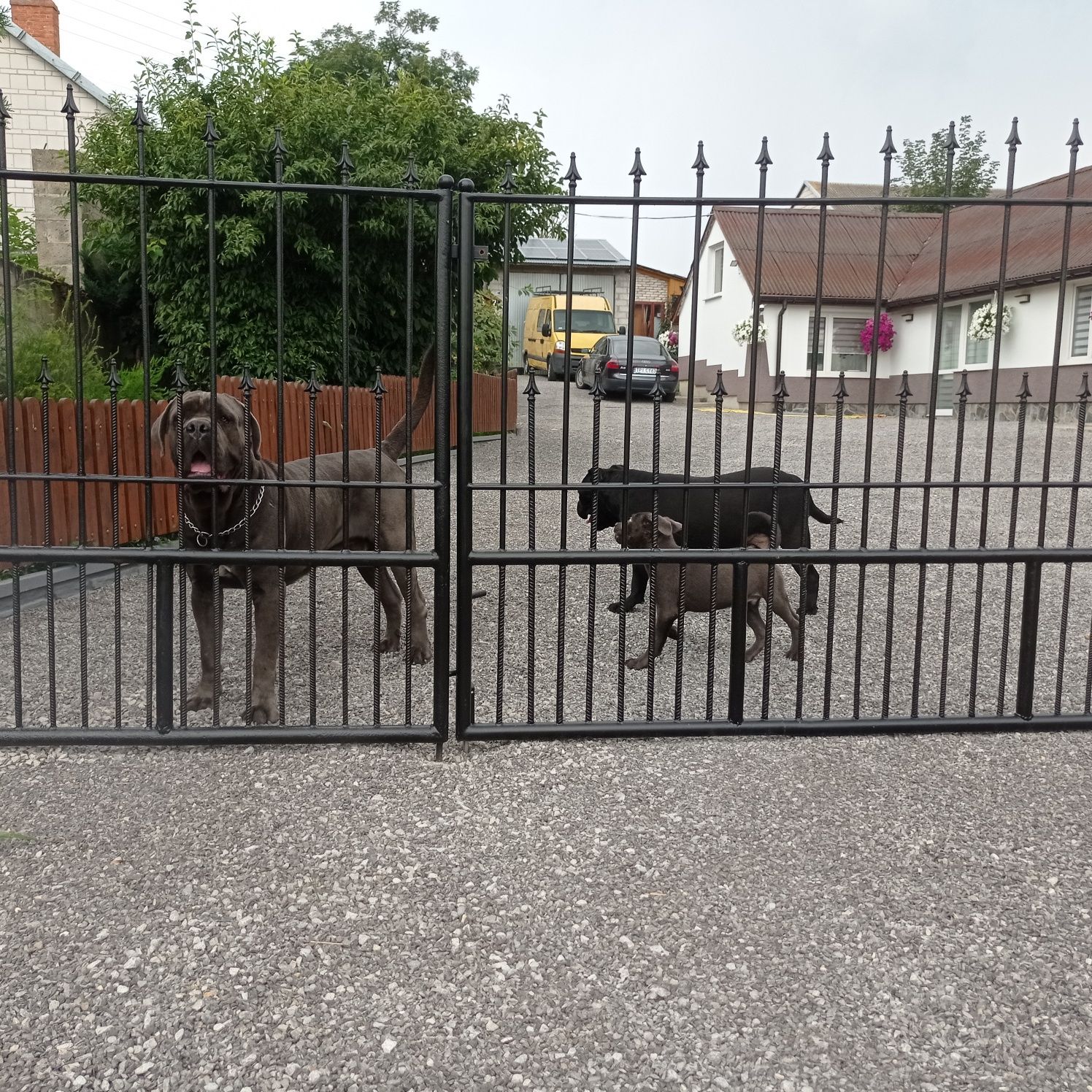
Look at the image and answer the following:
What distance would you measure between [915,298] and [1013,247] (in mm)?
2526

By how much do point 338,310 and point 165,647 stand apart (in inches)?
415

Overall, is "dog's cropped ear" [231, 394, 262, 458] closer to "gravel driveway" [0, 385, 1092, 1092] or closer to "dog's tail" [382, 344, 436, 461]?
"dog's tail" [382, 344, 436, 461]

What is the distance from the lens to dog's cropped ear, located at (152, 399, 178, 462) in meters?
4.49

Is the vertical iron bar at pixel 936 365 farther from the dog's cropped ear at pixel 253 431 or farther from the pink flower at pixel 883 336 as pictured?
the dog's cropped ear at pixel 253 431

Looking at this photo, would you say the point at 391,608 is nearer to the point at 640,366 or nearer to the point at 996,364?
the point at 996,364

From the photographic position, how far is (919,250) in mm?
21094

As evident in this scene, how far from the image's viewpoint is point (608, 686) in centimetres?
571

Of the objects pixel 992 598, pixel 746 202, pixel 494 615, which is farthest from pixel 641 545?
→ pixel 992 598

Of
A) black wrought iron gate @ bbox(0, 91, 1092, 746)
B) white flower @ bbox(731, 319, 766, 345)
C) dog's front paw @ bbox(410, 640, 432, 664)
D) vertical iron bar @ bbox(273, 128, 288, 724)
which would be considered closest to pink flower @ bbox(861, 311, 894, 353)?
black wrought iron gate @ bbox(0, 91, 1092, 746)

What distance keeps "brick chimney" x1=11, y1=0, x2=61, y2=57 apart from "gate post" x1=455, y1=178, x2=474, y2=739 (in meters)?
29.5

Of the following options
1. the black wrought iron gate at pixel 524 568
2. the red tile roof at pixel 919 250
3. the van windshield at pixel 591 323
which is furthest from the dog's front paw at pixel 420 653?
the van windshield at pixel 591 323

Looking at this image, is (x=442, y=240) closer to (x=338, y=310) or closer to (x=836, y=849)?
(x=836, y=849)

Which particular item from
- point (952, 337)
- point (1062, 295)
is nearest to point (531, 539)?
point (1062, 295)

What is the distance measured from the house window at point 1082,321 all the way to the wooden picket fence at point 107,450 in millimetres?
15331
